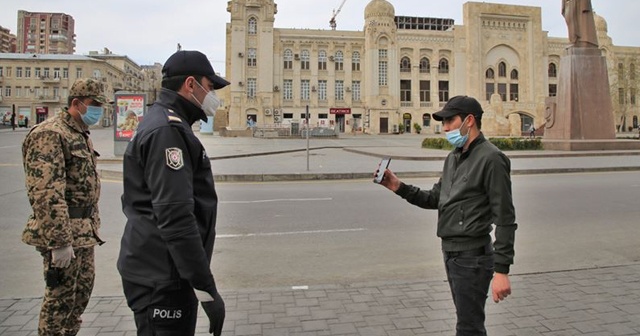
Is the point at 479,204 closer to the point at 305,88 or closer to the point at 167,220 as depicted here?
the point at 167,220

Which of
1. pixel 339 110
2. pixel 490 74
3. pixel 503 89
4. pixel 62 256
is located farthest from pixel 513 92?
pixel 62 256

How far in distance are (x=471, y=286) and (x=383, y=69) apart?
67.7m

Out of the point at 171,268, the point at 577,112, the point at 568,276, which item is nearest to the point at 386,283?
the point at 568,276

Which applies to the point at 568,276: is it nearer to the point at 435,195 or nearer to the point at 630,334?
the point at 630,334

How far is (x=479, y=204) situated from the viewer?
294cm

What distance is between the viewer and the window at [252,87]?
66.3 metres

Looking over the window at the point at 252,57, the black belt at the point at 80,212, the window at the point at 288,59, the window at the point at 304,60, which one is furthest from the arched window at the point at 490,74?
the black belt at the point at 80,212

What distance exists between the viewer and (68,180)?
330cm

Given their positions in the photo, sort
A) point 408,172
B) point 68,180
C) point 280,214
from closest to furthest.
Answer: point 68,180 < point 280,214 < point 408,172

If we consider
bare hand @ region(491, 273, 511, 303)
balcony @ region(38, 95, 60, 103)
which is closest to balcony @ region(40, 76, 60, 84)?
balcony @ region(38, 95, 60, 103)

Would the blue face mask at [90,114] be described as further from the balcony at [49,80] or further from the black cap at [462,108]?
the balcony at [49,80]

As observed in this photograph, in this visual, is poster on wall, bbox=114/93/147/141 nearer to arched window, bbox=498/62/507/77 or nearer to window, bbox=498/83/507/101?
window, bbox=498/83/507/101

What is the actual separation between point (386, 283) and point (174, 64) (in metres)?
3.37

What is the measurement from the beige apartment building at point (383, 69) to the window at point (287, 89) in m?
0.15
